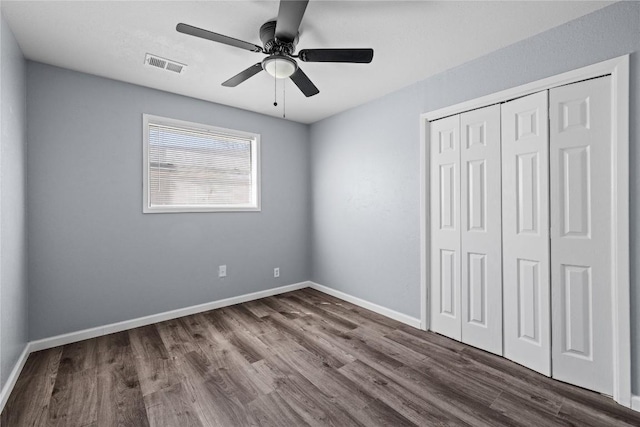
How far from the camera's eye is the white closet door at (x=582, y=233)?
1.84 meters

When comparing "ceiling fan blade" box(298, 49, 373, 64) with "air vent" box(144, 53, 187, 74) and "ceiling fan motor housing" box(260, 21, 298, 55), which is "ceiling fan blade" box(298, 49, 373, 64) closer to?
"ceiling fan motor housing" box(260, 21, 298, 55)

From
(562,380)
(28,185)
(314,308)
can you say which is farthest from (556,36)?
(28,185)

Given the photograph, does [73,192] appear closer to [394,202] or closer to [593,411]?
[394,202]

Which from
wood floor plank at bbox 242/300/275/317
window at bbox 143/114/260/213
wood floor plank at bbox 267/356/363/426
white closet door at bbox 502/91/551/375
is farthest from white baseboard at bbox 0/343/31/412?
white closet door at bbox 502/91/551/375

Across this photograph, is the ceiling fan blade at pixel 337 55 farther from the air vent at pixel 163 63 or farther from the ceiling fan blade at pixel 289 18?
the air vent at pixel 163 63

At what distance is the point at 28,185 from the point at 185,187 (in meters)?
1.31

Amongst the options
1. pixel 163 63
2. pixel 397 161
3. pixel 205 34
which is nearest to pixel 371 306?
pixel 397 161

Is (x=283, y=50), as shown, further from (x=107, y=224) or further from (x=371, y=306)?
(x=371, y=306)

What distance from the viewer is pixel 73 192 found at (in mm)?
2658

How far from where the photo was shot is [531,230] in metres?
2.18

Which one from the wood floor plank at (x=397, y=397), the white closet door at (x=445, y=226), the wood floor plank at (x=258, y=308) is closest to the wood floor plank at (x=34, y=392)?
the wood floor plank at (x=258, y=308)

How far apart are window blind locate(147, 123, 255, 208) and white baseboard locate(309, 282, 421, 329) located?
1.66m

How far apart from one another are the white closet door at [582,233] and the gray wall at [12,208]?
3781 mm

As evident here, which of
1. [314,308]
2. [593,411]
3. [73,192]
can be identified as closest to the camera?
[593,411]
